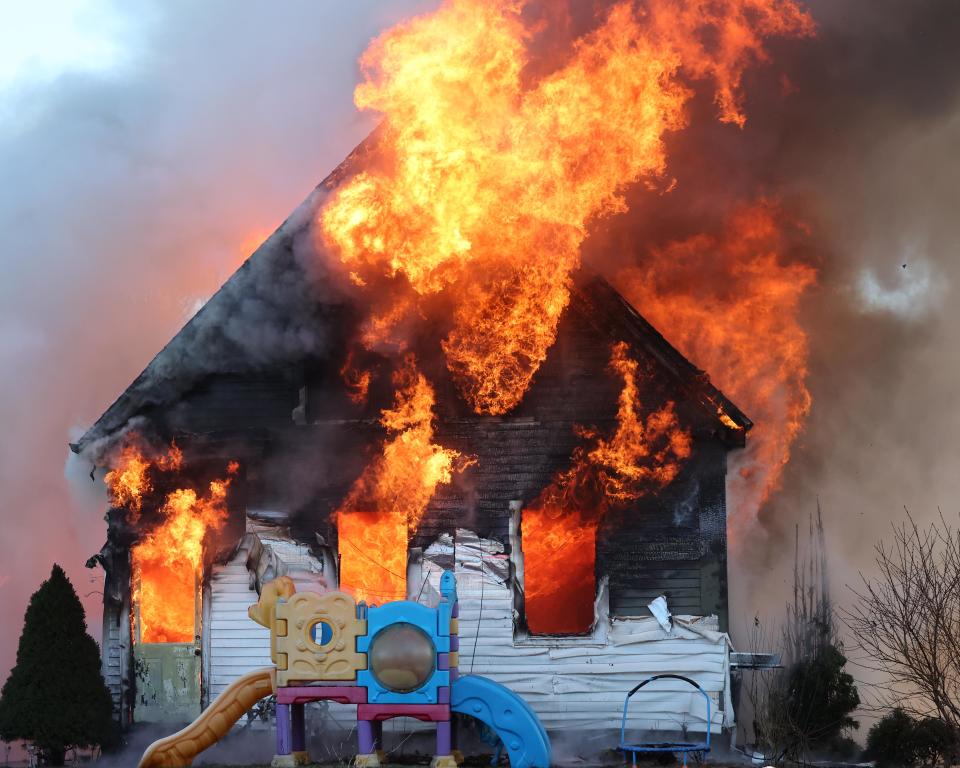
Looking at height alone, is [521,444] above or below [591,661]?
above

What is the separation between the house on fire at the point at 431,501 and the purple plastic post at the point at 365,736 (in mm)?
2616

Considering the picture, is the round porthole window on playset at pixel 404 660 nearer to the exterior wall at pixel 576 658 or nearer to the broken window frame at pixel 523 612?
the exterior wall at pixel 576 658

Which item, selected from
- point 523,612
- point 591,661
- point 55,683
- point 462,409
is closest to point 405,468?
point 462,409

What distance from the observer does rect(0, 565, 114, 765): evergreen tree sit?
16234 millimetres

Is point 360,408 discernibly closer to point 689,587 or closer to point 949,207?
point 689,587

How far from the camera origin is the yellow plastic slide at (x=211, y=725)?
606 inches

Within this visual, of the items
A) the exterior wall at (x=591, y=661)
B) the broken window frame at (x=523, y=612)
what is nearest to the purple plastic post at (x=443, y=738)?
the exterior wall at (x=591, y=661)

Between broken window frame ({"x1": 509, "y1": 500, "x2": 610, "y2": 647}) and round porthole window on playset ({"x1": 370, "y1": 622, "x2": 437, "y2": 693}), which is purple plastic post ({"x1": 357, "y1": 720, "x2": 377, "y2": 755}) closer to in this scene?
round porthole window on playset ({"x1": 370, "y1": 622, "x2": 437, "y2": 693})

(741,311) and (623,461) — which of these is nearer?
(623,461)

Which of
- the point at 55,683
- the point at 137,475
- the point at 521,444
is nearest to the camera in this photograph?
the point at 55,683

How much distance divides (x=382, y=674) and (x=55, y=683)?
4.43 m

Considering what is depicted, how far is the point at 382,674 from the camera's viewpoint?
49.1ft

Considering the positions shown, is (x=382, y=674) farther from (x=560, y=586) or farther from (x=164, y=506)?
(x=560, y=586)

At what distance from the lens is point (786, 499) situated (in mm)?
22516
